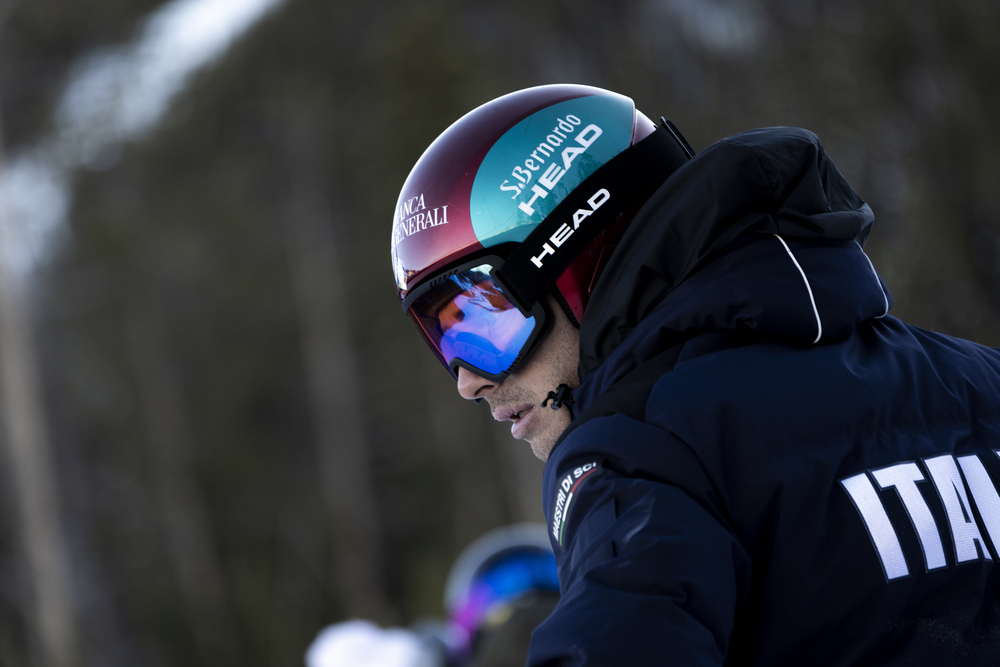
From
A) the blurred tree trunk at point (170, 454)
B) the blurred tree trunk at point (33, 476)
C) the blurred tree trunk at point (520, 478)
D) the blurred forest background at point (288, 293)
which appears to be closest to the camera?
the blurred forest background at point (288, 293)

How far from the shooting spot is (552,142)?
185cm

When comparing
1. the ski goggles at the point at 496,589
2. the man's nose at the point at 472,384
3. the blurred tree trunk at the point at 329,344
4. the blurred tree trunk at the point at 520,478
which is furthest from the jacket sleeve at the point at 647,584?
the blurred tree trunk at the point at 329,344

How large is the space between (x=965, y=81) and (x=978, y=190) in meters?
0.79

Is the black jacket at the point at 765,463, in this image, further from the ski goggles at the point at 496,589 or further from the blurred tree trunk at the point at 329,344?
the blurred tree trunk at the point at 329,344

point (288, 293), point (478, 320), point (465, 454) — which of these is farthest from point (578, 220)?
point (288, 293)

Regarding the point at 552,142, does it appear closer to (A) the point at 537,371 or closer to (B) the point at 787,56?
(A) the point at 537,371

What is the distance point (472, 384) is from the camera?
1.90 m

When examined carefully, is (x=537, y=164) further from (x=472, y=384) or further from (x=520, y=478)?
(x=520, y=478)

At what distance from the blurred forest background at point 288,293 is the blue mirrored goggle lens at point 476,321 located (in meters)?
5.58

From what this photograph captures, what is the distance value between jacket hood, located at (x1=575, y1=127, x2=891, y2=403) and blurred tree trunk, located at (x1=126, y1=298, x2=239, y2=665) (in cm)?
1781

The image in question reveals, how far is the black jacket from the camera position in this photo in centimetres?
105

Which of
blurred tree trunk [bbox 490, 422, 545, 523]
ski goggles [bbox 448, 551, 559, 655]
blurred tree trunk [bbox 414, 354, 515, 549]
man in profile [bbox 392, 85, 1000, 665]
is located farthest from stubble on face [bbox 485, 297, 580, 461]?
blurred tree trunk [bbox 414, 354, 515, 549]

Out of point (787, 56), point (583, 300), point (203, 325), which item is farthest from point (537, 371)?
point (203, 325)

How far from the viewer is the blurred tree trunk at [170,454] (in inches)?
712
